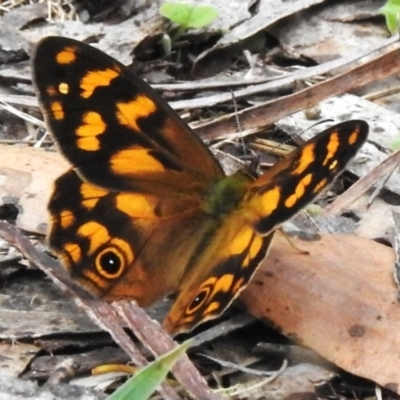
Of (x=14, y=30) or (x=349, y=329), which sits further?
(x=14, y=30)

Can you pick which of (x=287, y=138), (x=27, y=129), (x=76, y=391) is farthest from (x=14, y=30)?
(x=76, y=391)

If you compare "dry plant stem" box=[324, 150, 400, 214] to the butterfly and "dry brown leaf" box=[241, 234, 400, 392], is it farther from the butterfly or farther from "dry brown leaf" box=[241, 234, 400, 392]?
the butterfly

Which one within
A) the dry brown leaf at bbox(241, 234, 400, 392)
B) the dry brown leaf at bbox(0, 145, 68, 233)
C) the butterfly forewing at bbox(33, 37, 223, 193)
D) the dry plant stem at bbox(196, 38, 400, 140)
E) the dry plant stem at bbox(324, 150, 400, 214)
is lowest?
the dry brown leaf at bbox(241, 234, 400, 392)

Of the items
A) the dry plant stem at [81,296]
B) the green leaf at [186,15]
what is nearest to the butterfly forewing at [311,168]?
the dry plant stem at [81,296]

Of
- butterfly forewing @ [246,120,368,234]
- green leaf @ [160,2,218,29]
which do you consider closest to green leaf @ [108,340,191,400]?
butterfly forewing @ [246,120,368,234]

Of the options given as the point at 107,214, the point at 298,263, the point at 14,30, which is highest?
the point at 14,30

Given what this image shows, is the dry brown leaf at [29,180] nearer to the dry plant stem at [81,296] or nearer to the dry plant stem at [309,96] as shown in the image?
the dry plant stem at [81,296]

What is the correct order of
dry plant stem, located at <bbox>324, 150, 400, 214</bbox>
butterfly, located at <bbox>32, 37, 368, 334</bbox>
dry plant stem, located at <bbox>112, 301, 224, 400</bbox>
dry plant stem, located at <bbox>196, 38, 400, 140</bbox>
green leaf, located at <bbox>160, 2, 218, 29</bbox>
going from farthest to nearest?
green leaf, located at <bbox>160, 2, 218, 29</bbox> → dry plant stem, located at <bbox>196, 38, 400, 140</bbox> → dry plant stem, located at <bbox>324, 150, 400, 214</bbox> → butterfly, located at <bbox>32, 37, 368, 334</bbox> → dry plant stem, located at <bbox>112, 301, 224, 400</bbox>

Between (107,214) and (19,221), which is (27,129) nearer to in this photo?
(19,221)
